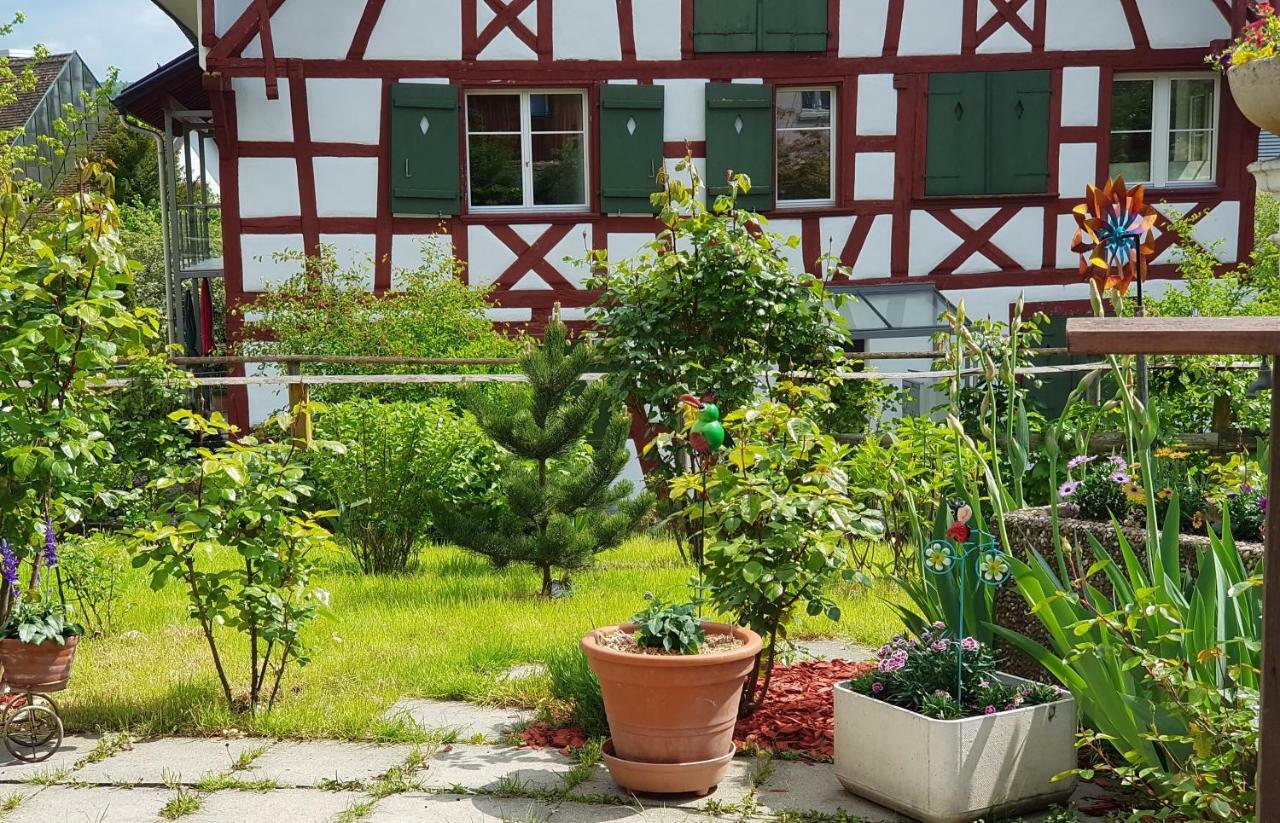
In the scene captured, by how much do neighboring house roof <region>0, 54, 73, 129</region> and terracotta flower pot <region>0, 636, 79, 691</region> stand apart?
88.4ft

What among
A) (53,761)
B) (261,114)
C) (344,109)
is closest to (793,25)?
(344,109)

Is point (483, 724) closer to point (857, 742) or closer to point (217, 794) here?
point (217, 794)

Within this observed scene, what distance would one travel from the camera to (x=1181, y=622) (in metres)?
3.49

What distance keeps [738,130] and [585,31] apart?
1.59 metres

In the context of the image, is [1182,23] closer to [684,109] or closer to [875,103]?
[875,103]

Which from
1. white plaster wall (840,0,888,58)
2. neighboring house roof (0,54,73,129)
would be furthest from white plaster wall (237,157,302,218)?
neighboring house roof (0,54,73,129)

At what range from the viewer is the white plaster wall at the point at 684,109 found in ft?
38.3

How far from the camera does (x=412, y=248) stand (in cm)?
1146

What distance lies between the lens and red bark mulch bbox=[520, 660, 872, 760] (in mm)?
4492

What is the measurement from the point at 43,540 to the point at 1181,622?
389cm

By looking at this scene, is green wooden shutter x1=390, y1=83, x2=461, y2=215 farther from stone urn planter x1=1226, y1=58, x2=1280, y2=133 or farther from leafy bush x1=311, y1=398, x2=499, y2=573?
stone urn planter x1=1226, y1=58, x2=1280, y2=133

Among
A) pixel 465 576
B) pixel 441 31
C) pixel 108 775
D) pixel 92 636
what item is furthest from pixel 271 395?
pixel 108 775

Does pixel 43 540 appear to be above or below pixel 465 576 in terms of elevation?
above

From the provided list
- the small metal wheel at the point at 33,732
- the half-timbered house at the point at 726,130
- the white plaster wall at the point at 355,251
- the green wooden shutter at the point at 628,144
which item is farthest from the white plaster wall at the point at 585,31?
the small metal wheel at the point at 33,732
